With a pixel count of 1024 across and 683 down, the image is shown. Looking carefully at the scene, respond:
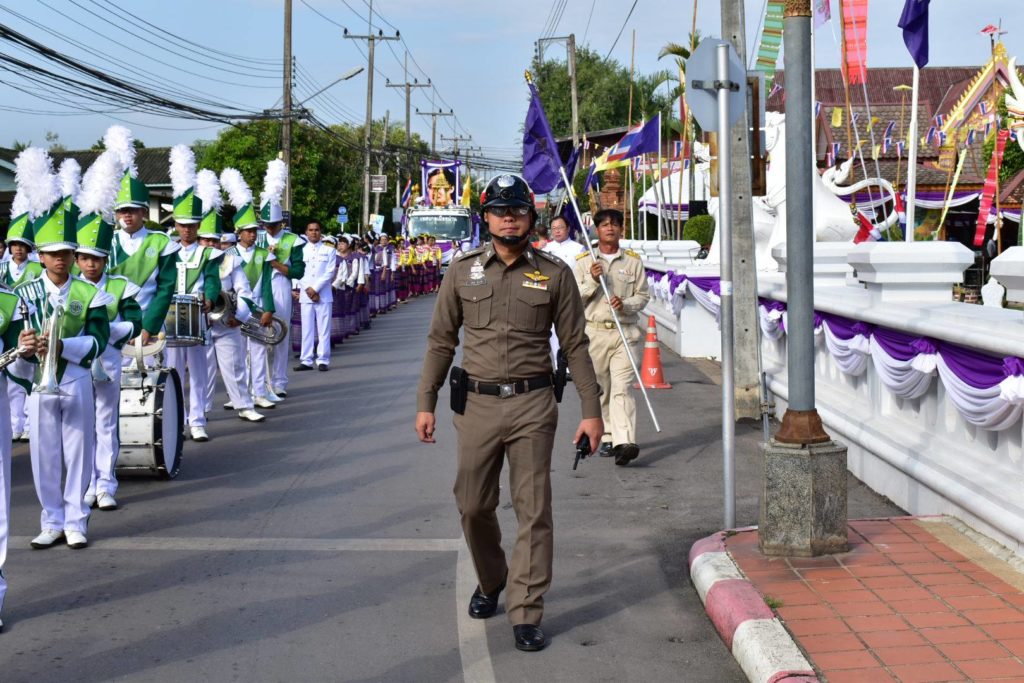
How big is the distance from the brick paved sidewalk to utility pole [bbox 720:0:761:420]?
17.8ft

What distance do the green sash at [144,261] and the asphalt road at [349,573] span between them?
1.57m

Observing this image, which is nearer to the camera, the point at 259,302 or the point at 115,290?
the point at 115,290

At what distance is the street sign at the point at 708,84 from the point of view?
7.43 m

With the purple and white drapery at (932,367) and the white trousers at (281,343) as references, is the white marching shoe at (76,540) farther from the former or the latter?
the white trousers at (281,343)

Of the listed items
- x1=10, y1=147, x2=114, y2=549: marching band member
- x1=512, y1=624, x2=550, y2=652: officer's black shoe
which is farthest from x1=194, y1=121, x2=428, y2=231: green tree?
x1=512, y1=624, x2=550, y2=652: officer's black shoe

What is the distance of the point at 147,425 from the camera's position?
941 centimetres

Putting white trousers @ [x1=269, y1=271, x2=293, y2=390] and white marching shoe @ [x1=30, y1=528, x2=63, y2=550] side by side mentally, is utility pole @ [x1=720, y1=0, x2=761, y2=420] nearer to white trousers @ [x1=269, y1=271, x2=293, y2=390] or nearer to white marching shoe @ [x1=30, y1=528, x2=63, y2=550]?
white trousers @ [x1=269, y1=271, x2=293, y2=390]

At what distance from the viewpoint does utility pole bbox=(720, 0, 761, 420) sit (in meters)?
12.7

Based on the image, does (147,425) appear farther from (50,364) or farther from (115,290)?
(50,364)

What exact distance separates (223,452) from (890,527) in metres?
5.98

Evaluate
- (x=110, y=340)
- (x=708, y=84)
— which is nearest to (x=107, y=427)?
(x=110, y=340)

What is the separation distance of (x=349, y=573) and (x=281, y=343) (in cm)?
849

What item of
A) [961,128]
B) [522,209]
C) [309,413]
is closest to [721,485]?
[522,209]

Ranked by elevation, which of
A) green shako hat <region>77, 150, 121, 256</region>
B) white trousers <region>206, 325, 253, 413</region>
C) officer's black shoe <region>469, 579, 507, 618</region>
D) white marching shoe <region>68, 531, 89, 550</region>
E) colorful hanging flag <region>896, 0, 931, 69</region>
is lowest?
officer's black shoe <region>469, 579, 507, 618</region>
